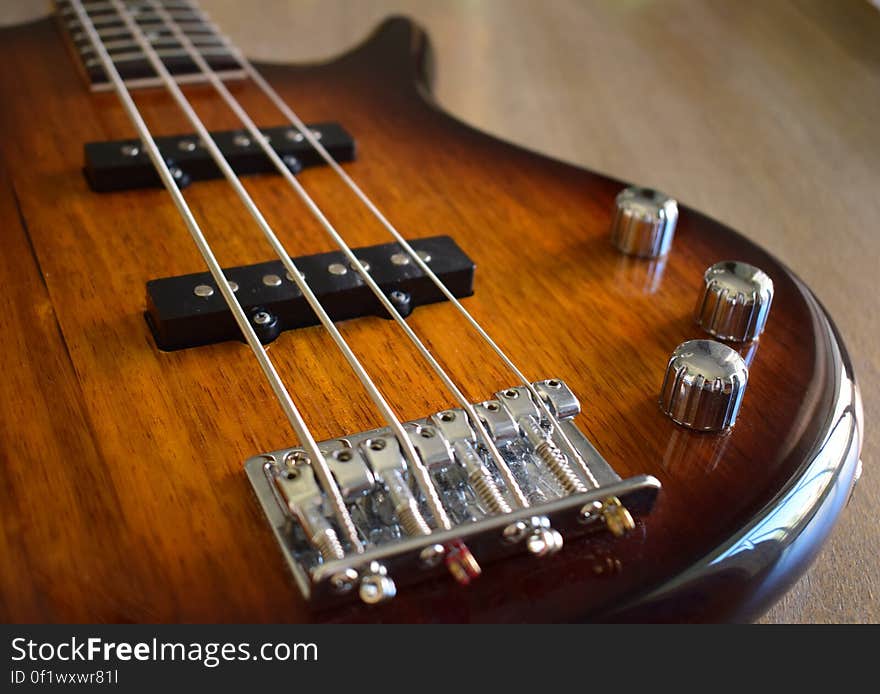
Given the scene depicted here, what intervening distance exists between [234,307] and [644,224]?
36 cm

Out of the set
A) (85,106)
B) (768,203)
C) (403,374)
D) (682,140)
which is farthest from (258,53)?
(403,374)

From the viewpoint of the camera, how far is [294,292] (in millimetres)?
741

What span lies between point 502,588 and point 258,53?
4.20 ft

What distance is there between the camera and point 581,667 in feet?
1.65

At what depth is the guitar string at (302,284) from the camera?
0.56 m

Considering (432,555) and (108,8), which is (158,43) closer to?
(108,8)

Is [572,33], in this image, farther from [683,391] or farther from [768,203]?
[683,391]

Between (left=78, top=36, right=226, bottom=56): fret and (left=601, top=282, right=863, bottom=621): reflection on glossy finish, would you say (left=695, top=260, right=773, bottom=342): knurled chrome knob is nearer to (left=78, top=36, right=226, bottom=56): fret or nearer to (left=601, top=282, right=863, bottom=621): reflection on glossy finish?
(left=601, top=282, right=863, bottom=621): reflection on glossy finish

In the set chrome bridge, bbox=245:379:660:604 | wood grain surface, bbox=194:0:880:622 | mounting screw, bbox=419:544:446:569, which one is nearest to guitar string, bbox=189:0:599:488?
chrome bridge, bbox=245:379:660:604

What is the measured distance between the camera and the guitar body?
54cm

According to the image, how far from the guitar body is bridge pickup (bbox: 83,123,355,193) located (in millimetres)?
18

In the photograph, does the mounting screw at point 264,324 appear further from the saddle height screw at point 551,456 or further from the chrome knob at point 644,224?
the chrome knob at point 644,224

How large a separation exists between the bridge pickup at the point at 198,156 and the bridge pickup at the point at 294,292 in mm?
206

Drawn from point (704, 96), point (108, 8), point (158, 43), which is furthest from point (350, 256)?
point (704, 96)
